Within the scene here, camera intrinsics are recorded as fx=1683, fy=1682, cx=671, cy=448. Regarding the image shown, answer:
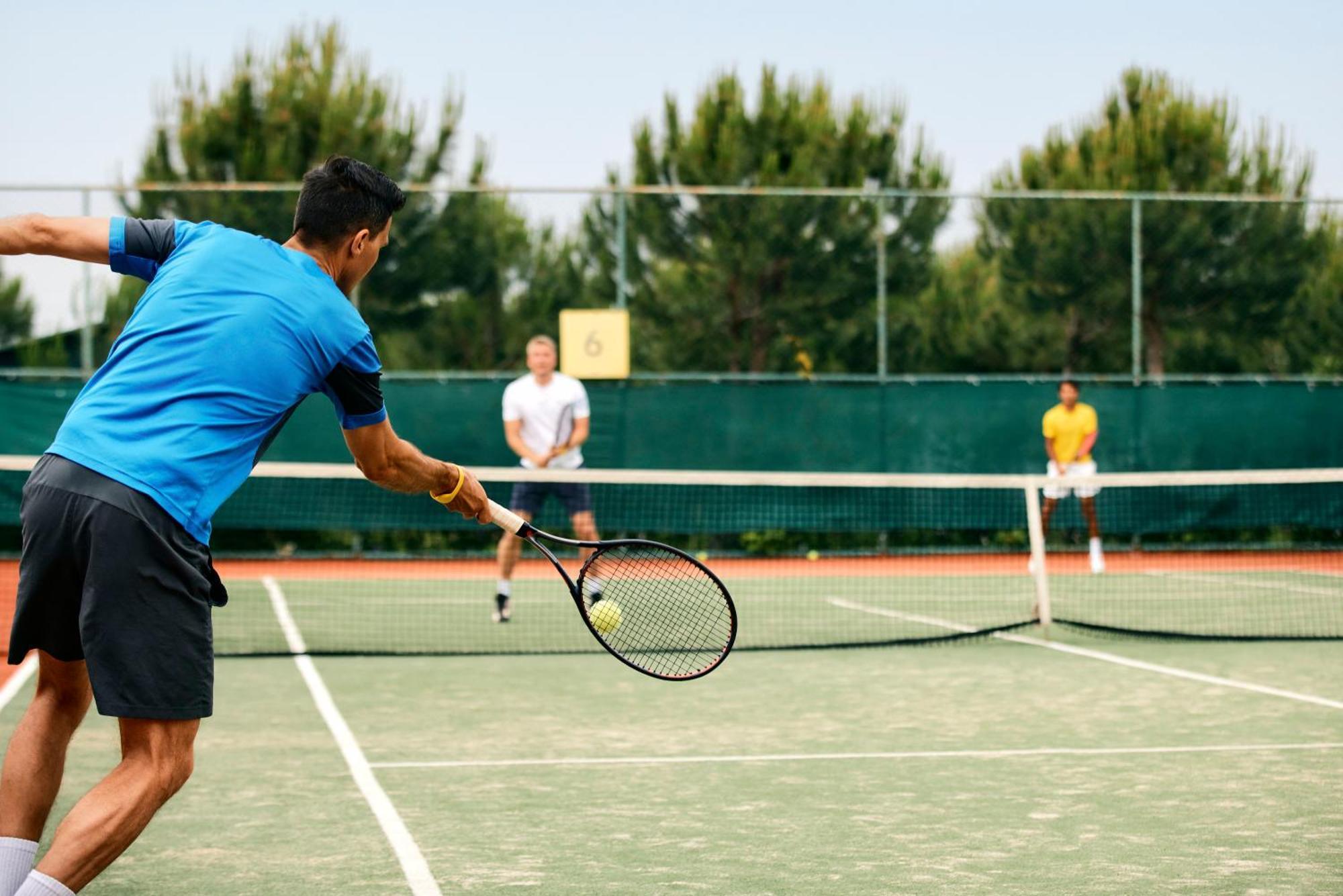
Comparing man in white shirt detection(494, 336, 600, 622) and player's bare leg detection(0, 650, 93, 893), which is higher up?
man in white shirt detection(494, 336, 600, 622)

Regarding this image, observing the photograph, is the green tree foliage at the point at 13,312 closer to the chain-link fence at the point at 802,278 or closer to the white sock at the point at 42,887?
the chain-link fence at the point at 802,278

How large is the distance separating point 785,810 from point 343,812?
123 centimetres

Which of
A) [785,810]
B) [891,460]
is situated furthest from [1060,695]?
[891,460]

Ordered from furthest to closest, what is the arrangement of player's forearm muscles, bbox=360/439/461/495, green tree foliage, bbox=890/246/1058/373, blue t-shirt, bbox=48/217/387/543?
green tree foliage, bbox=890/246/1058/373 → player's forearm muscles, bbox=360/439/461/495 → blue t-shirt, bbox=48/217/387/543

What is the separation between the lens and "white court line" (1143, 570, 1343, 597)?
11734 mm

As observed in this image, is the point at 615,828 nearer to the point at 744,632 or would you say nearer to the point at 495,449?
the point at 744,632

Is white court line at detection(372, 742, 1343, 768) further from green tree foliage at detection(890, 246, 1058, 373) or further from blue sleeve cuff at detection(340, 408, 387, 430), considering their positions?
green tree foliage at detection(890, 246, 1058, 373)

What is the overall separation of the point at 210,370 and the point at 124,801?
0.75 m

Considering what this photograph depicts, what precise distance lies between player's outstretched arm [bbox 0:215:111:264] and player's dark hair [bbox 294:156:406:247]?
364mm

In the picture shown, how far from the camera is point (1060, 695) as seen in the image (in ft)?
22.4

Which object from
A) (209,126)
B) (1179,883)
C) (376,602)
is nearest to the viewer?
(1179,883)

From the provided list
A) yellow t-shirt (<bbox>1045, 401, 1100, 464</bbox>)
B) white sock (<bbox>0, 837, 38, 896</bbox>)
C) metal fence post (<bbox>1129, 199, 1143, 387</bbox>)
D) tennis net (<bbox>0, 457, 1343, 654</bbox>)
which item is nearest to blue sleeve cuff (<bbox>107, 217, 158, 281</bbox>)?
white sock (<bbox>0, 837, 38, 896</bbox>)

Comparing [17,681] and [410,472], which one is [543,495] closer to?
[17,681]

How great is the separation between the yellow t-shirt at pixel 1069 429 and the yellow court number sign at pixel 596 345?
3569 mm
